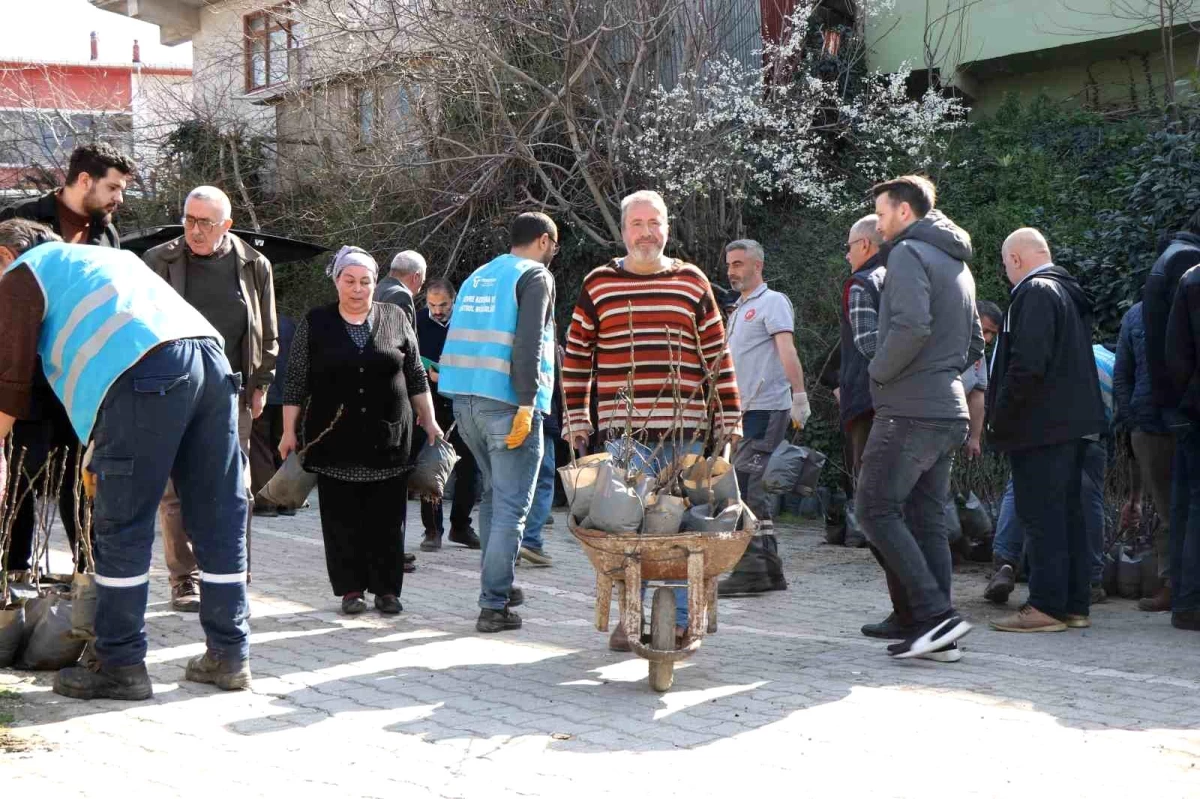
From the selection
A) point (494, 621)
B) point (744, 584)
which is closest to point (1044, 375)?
point (744, 584)

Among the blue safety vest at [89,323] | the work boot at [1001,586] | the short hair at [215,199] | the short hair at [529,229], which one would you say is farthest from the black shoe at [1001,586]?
the blue safety vest at [89,323]

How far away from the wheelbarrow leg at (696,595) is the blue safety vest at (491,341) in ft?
4.95

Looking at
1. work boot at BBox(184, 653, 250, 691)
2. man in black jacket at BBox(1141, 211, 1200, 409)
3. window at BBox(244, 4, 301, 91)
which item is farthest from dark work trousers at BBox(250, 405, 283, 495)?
window at BBox(244, 4, 301, 91)

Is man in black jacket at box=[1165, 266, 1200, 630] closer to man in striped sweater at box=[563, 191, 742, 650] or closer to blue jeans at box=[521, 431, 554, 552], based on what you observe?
man in striped sweater at box=[563, 191, 742, 650]

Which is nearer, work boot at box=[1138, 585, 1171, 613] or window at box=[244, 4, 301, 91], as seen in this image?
work boot at box=[1138, 585, 1171, 613]

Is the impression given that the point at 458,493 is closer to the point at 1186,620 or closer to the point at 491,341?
the point at 491,341

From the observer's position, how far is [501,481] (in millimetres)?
6719

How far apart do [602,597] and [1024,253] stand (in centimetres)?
307

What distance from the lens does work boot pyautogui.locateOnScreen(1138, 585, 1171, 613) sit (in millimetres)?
7652

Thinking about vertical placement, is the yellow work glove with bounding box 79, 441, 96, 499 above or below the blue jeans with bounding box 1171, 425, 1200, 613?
above

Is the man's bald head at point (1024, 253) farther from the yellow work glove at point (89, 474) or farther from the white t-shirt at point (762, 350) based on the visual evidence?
the yellow work glove at point (89, 474)

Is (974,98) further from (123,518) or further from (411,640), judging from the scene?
(123,518)

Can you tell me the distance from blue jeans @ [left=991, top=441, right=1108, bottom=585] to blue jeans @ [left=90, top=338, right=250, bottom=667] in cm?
419

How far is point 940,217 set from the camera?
6.31 metres
